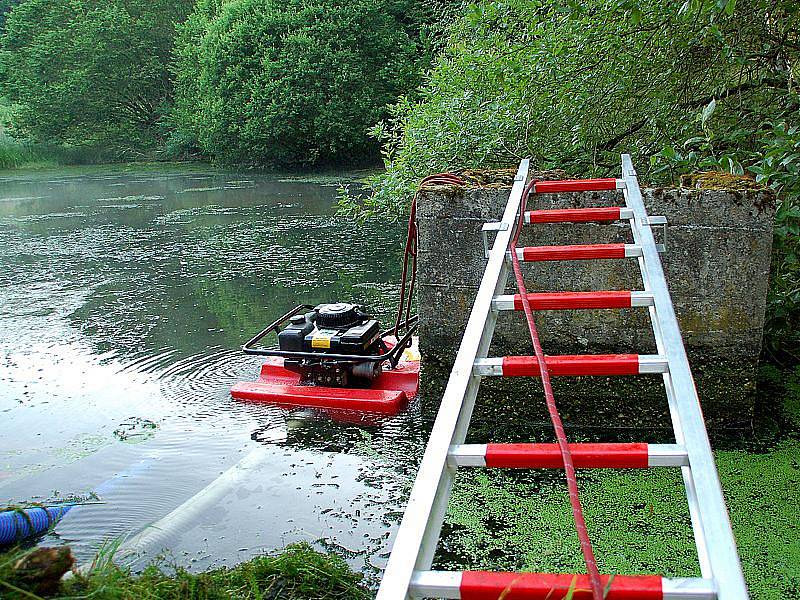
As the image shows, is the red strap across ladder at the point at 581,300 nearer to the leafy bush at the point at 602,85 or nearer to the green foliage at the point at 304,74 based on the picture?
the leafy bush at the point at 602,85

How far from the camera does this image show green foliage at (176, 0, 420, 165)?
78.6 feet

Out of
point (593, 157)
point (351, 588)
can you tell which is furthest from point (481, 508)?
point (593, 157)

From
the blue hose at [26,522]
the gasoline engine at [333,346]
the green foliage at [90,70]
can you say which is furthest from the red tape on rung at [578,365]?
the green foliage at [90,70]

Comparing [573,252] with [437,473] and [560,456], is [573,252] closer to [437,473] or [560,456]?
[560,456]

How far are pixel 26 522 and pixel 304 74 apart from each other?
21.6m

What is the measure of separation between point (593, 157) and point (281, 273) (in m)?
4.59

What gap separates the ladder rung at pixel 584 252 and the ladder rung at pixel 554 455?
4.56 feet

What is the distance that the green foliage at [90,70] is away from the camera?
32.5m

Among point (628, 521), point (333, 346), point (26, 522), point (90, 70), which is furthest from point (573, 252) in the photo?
point (90, 70)

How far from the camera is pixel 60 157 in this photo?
3067 centimetres

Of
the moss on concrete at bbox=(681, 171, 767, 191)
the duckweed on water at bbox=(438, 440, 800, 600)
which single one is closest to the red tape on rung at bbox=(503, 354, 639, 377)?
the duckweed on water at bbox=(438, 440, 800, 600)

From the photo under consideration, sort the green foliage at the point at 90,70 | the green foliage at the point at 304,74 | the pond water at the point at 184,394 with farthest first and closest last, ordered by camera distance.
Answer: the green foliage at the point at 90,70 → the green foliage at the point at 304,74 → the pond water at the point at 184,394

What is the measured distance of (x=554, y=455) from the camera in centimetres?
195

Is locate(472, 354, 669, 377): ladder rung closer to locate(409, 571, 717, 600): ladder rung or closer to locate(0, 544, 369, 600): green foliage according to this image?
locate(409, 571, 717, 600): ladder rung
